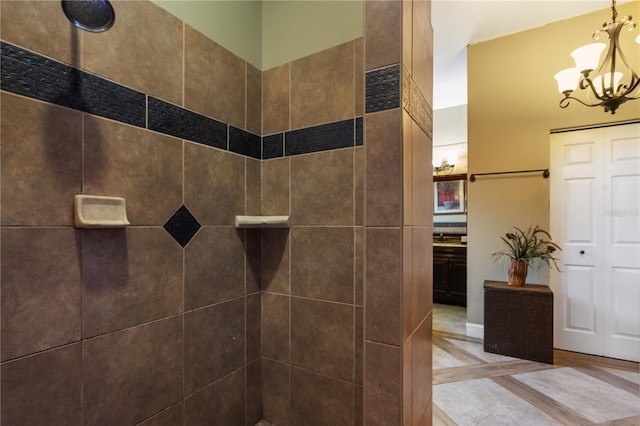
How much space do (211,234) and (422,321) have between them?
1.03 meters

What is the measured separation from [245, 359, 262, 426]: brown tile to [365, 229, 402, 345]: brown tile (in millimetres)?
1037

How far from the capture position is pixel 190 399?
134 cm

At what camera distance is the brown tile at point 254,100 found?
1.67 m

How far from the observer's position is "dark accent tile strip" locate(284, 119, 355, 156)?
4.83 ft

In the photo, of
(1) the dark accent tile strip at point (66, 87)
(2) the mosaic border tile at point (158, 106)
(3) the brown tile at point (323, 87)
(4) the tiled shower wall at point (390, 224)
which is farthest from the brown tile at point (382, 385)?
(1) the dark accent tile strip at point (66, 87)

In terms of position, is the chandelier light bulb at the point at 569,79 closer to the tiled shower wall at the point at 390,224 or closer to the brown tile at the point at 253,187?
the tiled shower wall at the point at 390,224

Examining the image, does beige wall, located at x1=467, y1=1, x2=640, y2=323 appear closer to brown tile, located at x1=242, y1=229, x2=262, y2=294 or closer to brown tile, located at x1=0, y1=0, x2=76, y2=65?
brown tile, located at x1=242, y1=229, x2=262, y2=294

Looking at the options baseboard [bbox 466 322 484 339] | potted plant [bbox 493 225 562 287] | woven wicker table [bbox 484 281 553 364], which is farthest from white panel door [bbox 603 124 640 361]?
baseboard [bbox 466 322 484 339]

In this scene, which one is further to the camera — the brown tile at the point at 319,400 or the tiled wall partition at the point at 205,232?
the brown tile at the point at 319,400

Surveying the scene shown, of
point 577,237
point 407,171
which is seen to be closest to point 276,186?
point 407,171

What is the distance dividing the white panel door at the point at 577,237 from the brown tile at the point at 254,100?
9.49 feet

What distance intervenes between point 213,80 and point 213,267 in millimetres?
930

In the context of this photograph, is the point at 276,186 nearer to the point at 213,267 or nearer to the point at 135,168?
the point at 213,267

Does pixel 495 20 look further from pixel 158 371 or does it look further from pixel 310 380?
pixel 158 371
